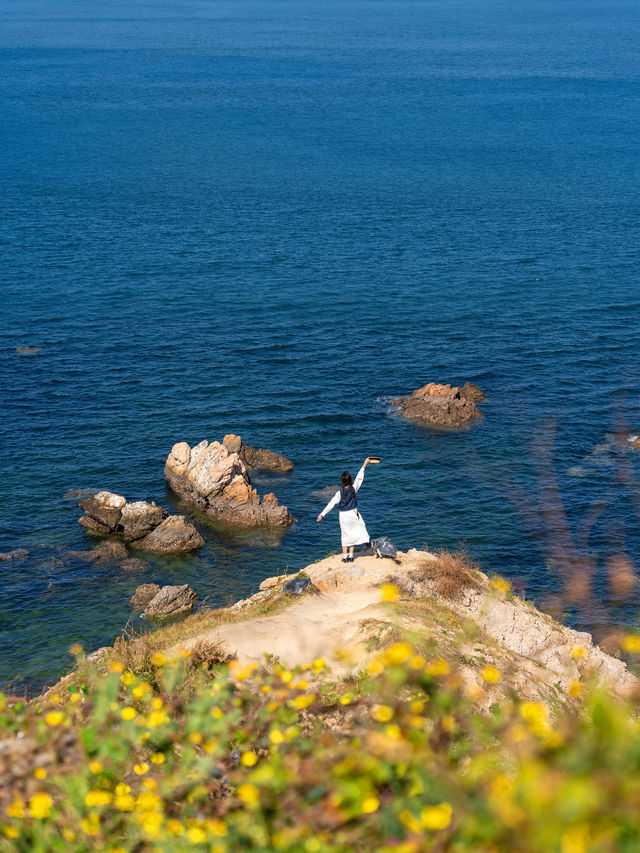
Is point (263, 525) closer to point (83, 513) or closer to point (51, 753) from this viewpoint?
point (83, 513)

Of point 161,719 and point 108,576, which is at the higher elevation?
point 161,719

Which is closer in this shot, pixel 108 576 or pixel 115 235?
pixel 108 576

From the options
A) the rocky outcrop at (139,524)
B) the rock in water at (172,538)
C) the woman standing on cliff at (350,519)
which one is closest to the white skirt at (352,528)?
the woman standing on cliff at (350,519)

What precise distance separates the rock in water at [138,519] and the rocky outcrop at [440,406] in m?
18.6

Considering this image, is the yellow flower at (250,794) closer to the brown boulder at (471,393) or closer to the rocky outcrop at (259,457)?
the rocky outcrop at (259,457)

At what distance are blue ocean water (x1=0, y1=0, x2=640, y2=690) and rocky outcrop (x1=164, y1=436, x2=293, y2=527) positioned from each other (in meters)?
1.09

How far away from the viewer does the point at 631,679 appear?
2798 centimetres

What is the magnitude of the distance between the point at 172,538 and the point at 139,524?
2.06m

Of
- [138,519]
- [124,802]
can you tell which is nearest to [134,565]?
[138,519]

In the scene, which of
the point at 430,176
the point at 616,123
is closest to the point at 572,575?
the point at 430,176

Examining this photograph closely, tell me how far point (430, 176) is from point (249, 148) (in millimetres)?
30938

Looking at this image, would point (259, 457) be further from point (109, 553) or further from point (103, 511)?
point (109, 553)

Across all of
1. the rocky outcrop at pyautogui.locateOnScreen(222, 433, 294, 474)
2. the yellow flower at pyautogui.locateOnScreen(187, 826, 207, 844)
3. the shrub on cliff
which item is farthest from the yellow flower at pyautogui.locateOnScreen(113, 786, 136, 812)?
the rocky outcrop at pyautogui.locateOnScreen(222, 433, 294, 474)

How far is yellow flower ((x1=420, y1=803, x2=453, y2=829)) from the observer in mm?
7000
